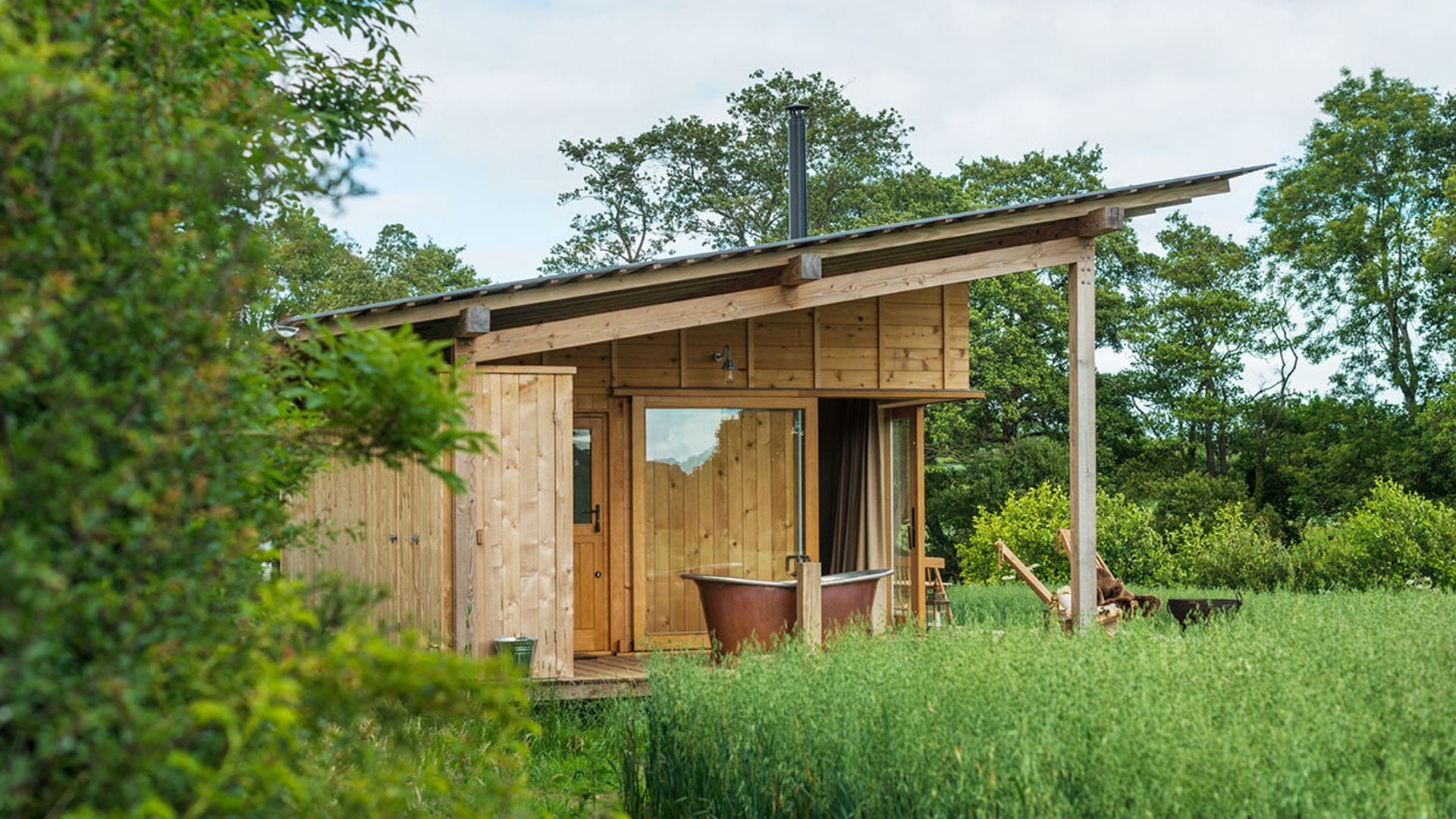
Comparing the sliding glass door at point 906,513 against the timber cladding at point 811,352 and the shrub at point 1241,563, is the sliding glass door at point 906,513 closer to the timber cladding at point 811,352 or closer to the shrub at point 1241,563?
the timber cladding at point 811,352

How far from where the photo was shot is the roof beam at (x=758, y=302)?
747 centimetres

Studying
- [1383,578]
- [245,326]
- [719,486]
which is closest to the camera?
[245,326]

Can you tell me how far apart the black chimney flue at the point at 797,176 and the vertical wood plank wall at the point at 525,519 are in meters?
4.08

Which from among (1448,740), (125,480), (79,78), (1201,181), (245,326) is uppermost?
(1201,181)

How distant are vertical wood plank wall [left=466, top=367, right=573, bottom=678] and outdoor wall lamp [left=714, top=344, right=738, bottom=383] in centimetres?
214

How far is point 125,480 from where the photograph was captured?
1.67m

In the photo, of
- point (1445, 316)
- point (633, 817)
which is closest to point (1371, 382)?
point (1445, 316)

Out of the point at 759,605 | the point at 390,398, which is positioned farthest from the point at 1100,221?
the point at 390,398

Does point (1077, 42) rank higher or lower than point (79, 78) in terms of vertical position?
higher

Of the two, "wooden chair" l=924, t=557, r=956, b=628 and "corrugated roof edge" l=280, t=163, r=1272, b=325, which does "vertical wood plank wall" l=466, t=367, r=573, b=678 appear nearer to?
"corrugated roof edge" l=280, t=163, r=1272, b=325

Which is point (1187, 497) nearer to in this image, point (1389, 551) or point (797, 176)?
point (1389, 551)

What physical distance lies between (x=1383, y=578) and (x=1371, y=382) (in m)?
10.3

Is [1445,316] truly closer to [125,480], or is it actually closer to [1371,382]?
[1371,382]

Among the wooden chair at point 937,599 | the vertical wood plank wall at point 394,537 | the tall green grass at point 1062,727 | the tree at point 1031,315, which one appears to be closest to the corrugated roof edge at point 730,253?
the vertical wood plank wall at point 394,537
